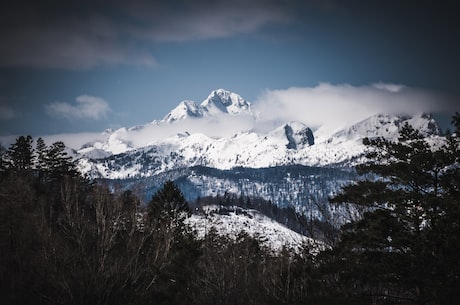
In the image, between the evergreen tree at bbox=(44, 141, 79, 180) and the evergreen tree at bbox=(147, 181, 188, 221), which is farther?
the evergreen tree at bbox=(44, 141, 79, 180)

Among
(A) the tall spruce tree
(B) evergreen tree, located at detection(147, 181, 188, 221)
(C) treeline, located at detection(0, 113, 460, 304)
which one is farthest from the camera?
(B) evergreen tree, located at detection(147, 181, 188, 221)

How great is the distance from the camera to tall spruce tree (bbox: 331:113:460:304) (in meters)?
15.2

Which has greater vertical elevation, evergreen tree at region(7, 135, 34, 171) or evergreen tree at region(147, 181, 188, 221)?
evergreen tree at region(7, 135, 34, 171)

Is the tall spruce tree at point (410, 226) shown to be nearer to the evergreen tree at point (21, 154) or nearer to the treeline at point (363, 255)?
the treeline at point (363, 255)

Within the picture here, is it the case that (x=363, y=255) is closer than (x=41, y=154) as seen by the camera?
Yes

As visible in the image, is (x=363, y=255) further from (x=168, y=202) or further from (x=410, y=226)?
(x=168, y=202)

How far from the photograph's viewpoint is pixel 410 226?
17.5 meters

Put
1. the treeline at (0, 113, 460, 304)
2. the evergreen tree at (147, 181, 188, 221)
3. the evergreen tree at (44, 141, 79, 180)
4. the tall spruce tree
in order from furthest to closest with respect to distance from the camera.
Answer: the evergreen tree at (44, 141, 79, 180) < the evergreen tree at (147, 181, 188, 221) < the treeline at (0, 113, 460, 304) < the tall spruce tree

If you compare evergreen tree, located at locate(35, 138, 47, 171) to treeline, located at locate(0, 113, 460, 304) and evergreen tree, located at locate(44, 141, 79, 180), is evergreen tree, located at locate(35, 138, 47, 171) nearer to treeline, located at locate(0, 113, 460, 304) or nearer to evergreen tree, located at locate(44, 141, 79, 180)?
evergreen tree, located at locate(44, 141, 79, 180)

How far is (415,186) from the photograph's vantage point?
17.9m

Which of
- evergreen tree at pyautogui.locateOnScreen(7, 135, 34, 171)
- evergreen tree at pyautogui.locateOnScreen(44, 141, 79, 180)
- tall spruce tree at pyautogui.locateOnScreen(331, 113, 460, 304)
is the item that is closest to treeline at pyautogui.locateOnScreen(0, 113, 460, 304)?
tall spruce tree at pyautogui.locateOnScreen(331, 113, 460, 304)

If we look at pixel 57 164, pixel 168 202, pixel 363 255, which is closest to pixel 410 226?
Answer: pixel 363 255

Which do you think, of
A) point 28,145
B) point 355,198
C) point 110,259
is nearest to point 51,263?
point 110,259

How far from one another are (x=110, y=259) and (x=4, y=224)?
66.3 ft
